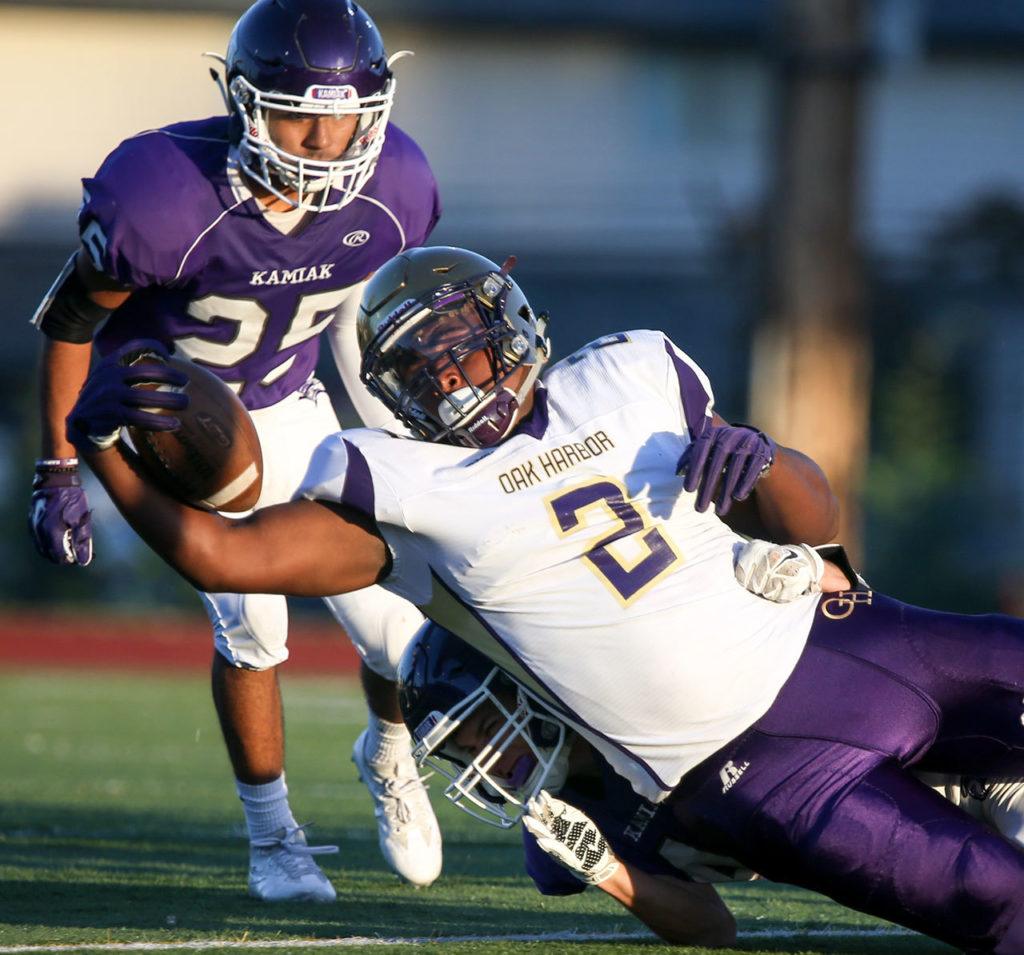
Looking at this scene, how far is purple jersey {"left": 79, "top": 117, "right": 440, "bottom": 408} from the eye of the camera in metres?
4.17

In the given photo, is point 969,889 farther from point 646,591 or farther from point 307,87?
point 307,87

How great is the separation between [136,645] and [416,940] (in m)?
10.9

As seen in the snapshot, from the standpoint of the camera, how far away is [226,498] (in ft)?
10.2

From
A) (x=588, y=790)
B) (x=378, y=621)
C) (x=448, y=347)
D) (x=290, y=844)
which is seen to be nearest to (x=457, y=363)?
(x=448, y=347)

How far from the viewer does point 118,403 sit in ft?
9.69

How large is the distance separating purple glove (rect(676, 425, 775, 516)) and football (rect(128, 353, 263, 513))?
0.76 meters

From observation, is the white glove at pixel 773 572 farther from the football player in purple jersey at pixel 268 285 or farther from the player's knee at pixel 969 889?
the football player in purple jersey at pixel 268 285

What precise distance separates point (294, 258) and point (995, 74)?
637 inches

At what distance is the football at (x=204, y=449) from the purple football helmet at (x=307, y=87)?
1177 millimetres

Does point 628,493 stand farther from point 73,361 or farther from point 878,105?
point 878,105

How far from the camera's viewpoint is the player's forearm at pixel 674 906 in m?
3.32

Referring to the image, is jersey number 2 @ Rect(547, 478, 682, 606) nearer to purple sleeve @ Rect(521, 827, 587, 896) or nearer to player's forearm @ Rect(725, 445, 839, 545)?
player's forearm @ Rect(725, 445, 839, 545)

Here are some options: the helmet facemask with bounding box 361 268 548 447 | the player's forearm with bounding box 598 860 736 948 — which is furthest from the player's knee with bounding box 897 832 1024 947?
the helmet facemask with bounding box 361 268 548 447

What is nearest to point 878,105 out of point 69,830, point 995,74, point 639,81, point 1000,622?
point 995,74
